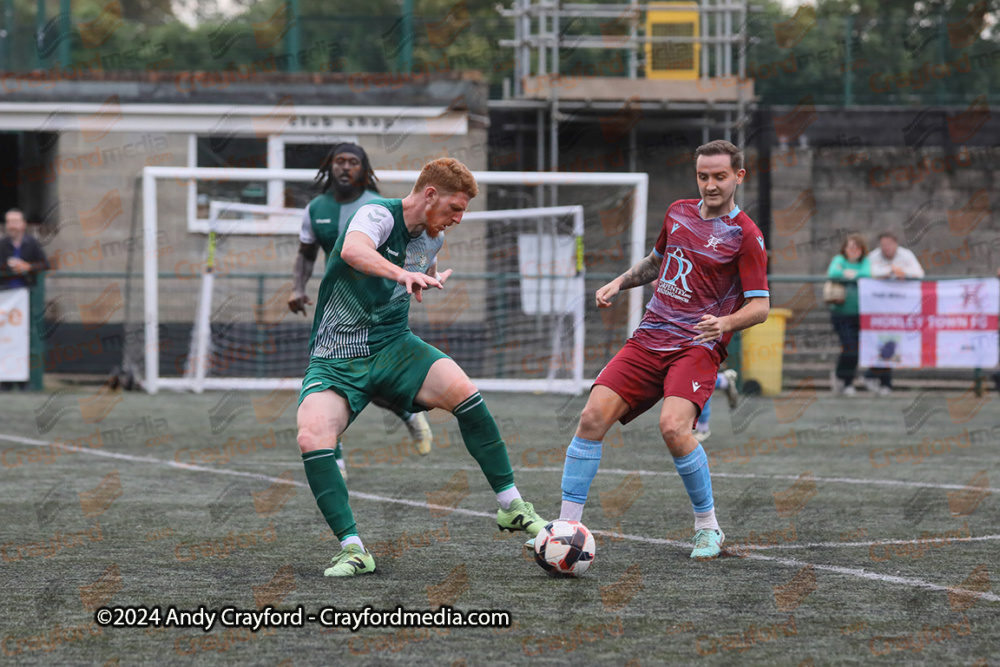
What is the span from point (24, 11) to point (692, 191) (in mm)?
23269

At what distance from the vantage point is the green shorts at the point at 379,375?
5242mm

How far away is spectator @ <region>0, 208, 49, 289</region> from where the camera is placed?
15.2m

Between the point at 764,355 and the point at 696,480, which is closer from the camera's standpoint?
the point at 696,480

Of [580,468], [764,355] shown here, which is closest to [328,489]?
[580,468]

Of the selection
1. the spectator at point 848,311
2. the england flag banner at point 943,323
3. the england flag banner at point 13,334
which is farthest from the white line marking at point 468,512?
the england flag banner at point 943,323

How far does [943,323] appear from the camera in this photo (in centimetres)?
1508

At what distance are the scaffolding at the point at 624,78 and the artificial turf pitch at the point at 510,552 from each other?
8283 millimetres

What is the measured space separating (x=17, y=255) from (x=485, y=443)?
1152 centimetres

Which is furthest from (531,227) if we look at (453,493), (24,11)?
(24,11)

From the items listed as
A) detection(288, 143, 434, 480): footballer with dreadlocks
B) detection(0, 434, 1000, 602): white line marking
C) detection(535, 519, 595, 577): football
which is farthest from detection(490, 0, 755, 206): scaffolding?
detection(535, 519, 595, 577): football

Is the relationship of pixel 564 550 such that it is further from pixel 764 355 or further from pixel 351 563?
pixel 764 355

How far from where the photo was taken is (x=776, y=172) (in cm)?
1933

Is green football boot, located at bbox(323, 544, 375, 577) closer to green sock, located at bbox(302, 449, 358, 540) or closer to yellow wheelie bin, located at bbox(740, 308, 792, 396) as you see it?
green sock, located at bbox(302, 449, 358, 540)

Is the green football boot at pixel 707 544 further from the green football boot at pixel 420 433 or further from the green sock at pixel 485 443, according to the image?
the green football boot at pixel 420 433
